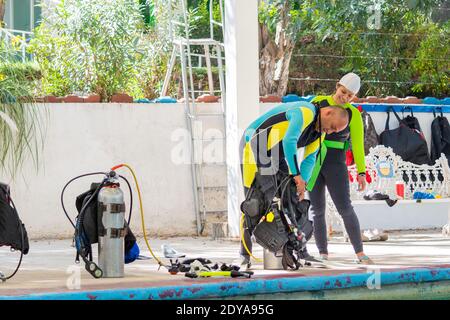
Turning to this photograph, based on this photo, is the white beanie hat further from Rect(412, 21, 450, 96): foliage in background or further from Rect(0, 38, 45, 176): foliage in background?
Rect(412, 21, 450, 96): foliage in background

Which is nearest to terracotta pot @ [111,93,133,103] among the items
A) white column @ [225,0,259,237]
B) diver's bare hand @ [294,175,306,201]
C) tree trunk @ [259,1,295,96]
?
white column @ [225,0,259,237]

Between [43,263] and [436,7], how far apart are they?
29.2 ft

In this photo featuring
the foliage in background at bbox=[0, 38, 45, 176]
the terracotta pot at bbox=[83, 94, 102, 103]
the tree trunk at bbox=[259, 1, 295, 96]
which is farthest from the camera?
the tree trunk at bbox=[259, 1, 295, 96]

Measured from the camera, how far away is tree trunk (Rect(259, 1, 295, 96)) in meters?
17.2

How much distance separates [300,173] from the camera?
8125 millimetres

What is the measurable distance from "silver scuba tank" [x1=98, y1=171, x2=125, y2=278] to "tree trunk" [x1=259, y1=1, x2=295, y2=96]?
973 centimetres

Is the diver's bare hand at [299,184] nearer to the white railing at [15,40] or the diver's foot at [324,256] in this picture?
the diver's foot at [324,256]

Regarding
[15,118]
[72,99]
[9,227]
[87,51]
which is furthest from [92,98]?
[9,227]

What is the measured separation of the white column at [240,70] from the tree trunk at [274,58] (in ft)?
18.1

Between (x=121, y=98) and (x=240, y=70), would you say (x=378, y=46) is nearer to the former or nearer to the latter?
(x=121, y=98)

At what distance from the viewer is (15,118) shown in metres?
11.8

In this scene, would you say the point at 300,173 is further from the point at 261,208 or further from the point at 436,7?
the point at 436,7

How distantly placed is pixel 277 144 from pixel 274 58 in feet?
31.2
